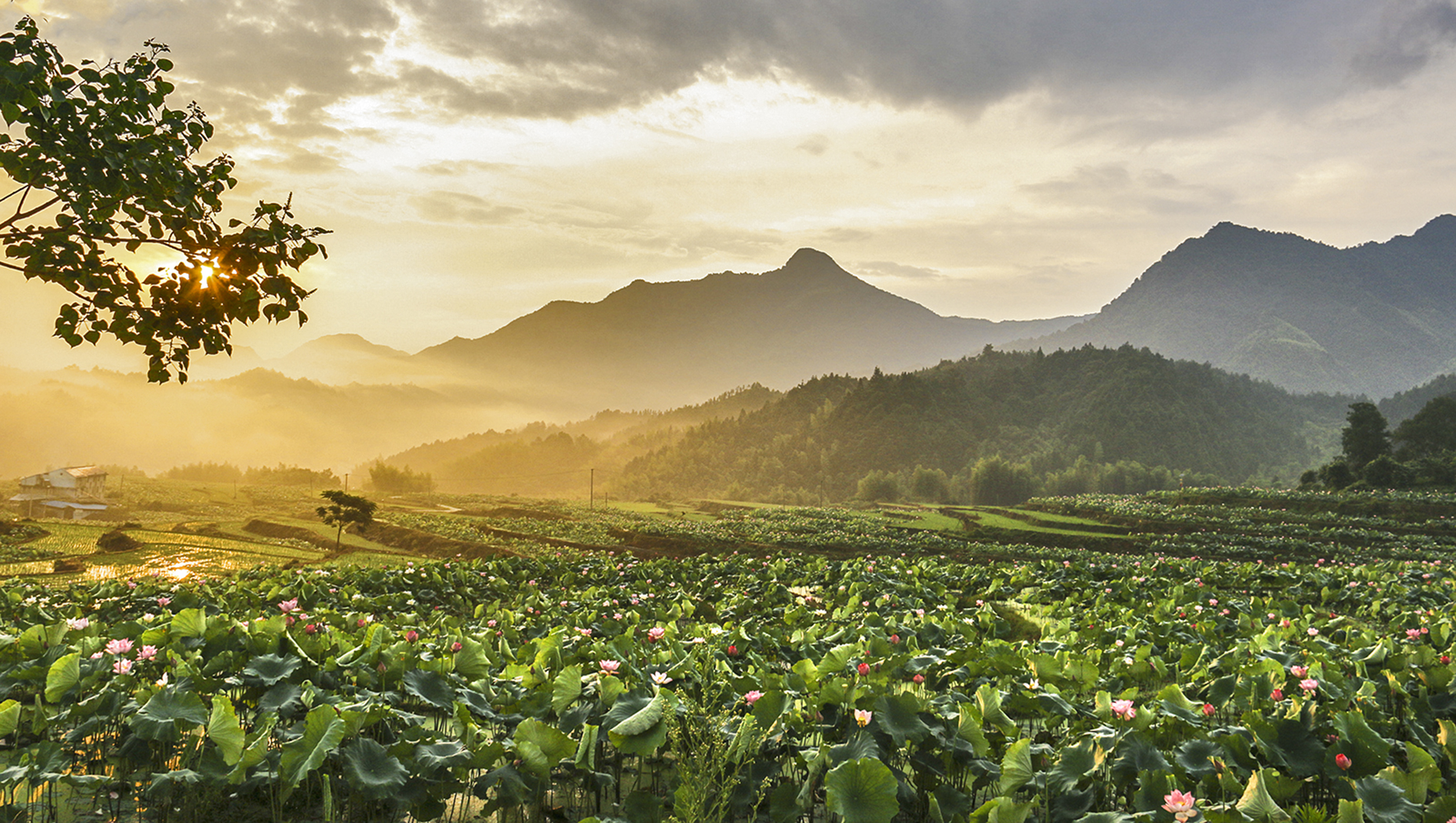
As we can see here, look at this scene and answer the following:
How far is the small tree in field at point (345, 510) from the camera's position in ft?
80.6

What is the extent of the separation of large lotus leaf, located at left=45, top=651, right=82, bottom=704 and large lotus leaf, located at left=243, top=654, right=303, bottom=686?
703mm

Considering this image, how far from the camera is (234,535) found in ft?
93.2

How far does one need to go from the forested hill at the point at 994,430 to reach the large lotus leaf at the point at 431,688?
3341 inches

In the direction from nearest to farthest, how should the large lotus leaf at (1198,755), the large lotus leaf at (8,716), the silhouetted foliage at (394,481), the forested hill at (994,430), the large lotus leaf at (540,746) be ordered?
the large lotus leaf at (540,746) → the large lotus leaf at (8,716) → the large lotus leaf at (1198,755) → the silhouetted foliage at (394,481) → the forested hill at (994,430)

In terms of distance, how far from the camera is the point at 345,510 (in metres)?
27.4

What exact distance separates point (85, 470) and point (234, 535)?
15.8 m

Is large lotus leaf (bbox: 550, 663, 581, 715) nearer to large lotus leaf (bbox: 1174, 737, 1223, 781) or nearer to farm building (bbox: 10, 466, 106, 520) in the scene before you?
large lotus leaf (bbox: 1174, 737, 1223, 781)

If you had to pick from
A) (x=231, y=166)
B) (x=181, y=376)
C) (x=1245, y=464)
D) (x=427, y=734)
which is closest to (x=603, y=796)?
(x=427, y=734)

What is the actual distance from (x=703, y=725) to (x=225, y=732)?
2022mm

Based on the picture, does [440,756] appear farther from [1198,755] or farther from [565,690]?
[1198,755]

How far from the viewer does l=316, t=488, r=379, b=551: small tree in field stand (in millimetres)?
24562

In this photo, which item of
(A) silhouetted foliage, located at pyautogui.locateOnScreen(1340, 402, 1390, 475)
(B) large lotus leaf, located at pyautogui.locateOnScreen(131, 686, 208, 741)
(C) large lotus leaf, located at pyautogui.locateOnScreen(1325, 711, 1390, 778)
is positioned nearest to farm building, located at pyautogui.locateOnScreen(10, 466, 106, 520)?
(B) large lotus leaf, located at pyautogui.locateOnScreen(131, 686, 208, 741)

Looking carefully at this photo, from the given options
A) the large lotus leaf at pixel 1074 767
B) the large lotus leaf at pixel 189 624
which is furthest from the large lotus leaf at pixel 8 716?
the large lotus leaf at pixel 1074 767

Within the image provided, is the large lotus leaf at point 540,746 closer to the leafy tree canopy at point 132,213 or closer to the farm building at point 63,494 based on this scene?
the leafy tree canopy at point 132,213
